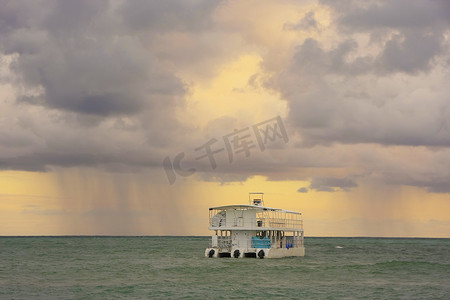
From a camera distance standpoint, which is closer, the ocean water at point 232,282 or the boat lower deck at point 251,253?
the ocean water at point 232,282

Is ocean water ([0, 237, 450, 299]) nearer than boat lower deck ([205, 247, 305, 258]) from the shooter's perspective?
Yes

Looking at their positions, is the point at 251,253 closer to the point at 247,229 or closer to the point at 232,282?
the point at 247,229

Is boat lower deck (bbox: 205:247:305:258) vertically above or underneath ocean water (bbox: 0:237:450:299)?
above

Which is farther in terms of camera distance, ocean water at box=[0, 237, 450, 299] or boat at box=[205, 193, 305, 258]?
boat at box=[205, 193, 305, 258]

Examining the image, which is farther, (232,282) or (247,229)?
(247,229)

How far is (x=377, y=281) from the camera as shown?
2082 inches

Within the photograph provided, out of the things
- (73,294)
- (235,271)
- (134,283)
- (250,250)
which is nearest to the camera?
(73,294)

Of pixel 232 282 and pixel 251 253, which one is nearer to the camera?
pixel 232 282

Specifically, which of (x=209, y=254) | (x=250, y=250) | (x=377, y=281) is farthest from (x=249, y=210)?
(x=377, y=281)

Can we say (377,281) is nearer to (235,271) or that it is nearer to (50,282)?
(235,271)

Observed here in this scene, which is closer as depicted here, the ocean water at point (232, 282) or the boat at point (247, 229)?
the ocean water at point (232, 282)

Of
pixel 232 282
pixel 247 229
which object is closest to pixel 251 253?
pixel 247 229

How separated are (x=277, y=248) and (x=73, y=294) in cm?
3555

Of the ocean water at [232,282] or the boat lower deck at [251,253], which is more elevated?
the boat lower deck at [251,253]
